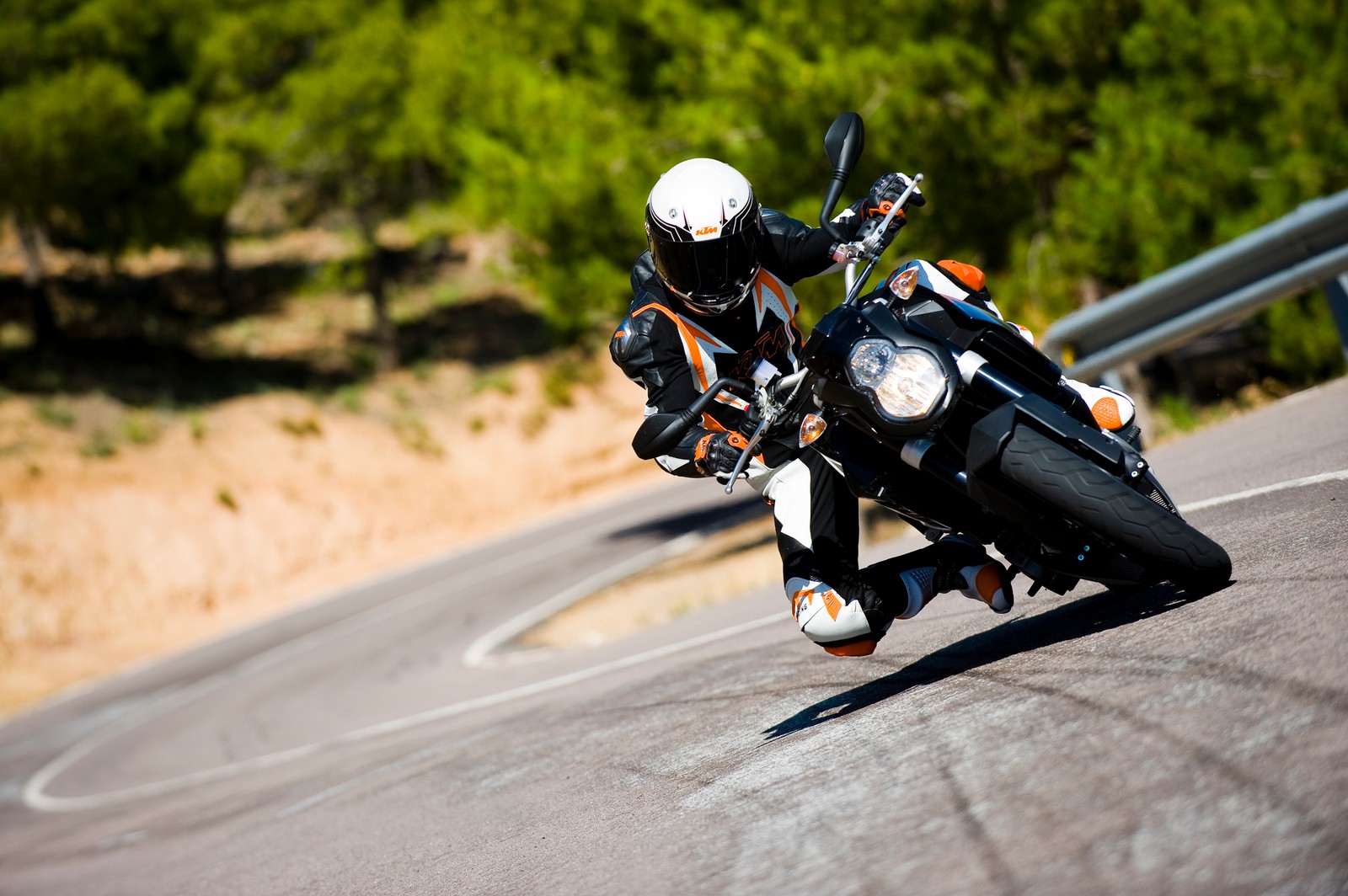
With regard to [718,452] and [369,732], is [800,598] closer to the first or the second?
[718,452]

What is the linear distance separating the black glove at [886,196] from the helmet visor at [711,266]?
0.46 meters

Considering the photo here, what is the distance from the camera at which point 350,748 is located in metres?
10.2

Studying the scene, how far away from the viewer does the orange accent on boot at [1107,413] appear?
4434mm

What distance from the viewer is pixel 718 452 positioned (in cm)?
438

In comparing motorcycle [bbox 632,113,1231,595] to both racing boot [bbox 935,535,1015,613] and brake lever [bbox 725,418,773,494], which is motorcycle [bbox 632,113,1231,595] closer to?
brake lever [bbox 725,418,773,494]

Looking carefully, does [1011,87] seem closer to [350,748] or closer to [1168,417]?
[1168,417]

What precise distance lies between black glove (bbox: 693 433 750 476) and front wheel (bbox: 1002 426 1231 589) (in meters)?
0.93

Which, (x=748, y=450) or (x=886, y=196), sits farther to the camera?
(x=886, y=196)

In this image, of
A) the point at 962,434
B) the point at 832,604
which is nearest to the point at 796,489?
the point at 832,604

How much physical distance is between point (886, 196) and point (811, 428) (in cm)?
104

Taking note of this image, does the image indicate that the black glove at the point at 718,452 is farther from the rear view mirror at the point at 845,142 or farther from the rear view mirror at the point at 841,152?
the rear view mirror at the point at 845,142

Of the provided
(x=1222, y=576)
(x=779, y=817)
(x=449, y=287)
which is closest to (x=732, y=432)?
(x=779, y=817)

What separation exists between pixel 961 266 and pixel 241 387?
28.7 m

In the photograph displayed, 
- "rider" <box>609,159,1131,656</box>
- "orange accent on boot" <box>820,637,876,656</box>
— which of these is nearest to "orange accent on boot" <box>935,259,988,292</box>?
"rider" <box>609,159,1131,656</box>
